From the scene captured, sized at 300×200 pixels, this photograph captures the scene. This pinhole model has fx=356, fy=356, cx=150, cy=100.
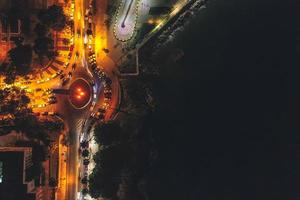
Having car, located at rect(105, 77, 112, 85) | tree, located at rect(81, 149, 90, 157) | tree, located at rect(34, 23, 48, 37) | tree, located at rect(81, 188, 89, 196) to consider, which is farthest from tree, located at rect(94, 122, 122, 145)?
tree, located at rect(34, 23, 48, 37)

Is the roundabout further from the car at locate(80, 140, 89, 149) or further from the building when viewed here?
the building

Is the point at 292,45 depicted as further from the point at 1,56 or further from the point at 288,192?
the point at 1,56

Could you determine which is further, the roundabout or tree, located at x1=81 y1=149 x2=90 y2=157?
the roundabout

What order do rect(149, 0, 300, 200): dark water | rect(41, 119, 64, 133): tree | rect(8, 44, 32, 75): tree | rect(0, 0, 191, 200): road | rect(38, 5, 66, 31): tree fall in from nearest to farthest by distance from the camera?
rect(8, 44, 32, 75): tree
rect(38, 5, 66, 31): tree
rect(41, 119, 64, 133): tree
rect(0, 0, 191, 200): road
rect(149, 0, 300, 200): dark water

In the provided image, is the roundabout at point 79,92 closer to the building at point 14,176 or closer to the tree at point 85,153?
the tree at point 85,153

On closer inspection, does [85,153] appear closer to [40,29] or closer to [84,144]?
[84,144]

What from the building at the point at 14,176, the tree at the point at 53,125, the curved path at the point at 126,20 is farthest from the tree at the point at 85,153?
the curved path at the point at 126,20
